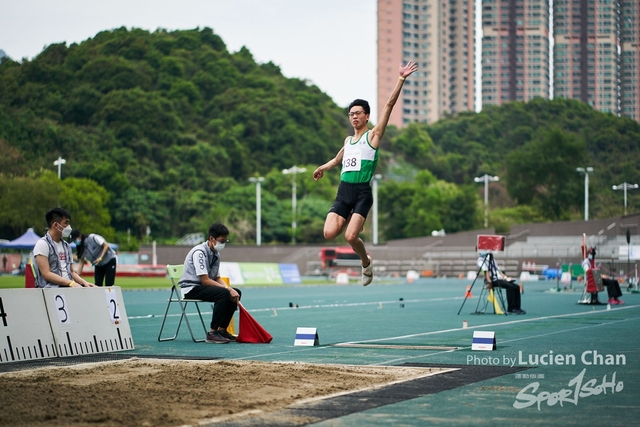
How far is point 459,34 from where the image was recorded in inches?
7470

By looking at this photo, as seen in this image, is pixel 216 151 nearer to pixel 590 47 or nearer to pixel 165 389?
pixel 165 389

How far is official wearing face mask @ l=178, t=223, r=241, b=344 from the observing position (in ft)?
40.4

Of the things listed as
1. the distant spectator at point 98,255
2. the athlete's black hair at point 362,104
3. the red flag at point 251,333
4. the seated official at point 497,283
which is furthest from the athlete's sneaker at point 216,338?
the seated official at point 497,283

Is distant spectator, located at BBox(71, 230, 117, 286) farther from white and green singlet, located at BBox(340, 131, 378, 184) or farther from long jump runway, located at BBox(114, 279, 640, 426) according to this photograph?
white and green singlet, located at BBox(340, 131, 378, 184)

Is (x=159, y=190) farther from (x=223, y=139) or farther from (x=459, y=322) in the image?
(x=459, y=322)

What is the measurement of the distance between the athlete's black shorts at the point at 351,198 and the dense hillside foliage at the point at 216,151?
175 ft

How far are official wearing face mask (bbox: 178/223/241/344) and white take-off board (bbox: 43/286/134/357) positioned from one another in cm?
113

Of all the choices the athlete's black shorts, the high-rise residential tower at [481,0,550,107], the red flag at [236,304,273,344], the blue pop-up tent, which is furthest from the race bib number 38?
the high-rise residential tower at [481,0,550,107]

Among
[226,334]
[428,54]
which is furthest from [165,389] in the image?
[428,54]

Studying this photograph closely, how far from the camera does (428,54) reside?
7254 inches

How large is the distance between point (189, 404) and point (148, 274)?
50.0 m

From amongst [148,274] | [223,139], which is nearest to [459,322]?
[148,274]

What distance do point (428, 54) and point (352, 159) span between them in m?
178

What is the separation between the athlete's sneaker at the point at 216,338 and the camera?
12.2 m
